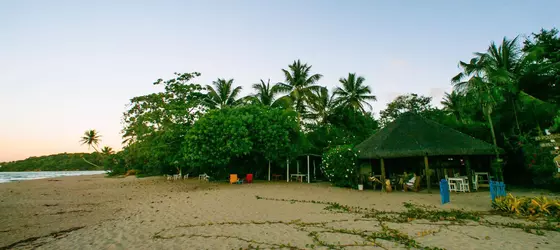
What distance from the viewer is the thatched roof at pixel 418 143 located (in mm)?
12844

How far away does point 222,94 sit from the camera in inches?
926

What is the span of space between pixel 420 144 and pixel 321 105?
14.1 metres

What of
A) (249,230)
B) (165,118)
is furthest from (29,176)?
(249,230)

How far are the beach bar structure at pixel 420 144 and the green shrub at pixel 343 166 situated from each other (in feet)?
1.94

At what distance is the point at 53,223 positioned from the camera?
751 centimetres

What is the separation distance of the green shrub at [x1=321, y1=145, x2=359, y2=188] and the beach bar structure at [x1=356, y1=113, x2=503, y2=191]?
0.59m

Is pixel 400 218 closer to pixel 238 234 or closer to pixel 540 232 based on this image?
pixel 540 232

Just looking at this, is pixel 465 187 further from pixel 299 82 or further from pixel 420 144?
pixel 299 82

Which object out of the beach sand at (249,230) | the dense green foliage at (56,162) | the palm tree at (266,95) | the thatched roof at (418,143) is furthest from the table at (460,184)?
the dense green foliage at (56,162)

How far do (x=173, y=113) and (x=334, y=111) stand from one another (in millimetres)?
15587

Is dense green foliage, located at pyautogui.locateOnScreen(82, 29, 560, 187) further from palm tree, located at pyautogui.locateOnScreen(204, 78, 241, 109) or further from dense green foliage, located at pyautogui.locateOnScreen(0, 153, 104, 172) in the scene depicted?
dense green foliage, located at pyautogui.locateOnScreen(0, 153, 104, 172)

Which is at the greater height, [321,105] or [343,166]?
[321,105]

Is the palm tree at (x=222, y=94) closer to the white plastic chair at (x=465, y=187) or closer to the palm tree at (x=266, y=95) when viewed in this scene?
the palm tree at (x=266, y=95)

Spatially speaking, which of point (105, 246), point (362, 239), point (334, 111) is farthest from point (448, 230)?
point (334, 111)
